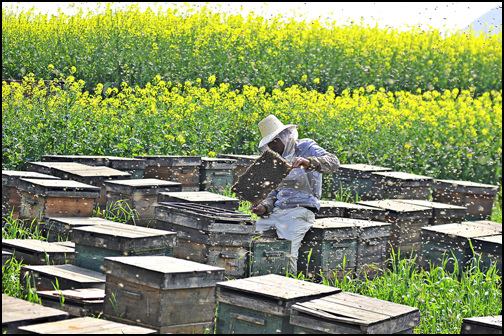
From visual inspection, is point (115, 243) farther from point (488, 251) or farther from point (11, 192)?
point (488, 251)

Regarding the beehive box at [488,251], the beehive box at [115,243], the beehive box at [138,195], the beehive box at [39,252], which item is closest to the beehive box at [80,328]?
the beehive box at [115,243]

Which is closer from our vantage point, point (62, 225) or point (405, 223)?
point (62, 225)

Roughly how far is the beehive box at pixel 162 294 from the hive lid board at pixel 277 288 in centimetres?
16

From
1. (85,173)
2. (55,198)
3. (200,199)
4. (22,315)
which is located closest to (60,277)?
(22,315)

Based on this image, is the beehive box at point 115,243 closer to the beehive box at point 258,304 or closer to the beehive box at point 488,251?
the beehive box at point 258,304

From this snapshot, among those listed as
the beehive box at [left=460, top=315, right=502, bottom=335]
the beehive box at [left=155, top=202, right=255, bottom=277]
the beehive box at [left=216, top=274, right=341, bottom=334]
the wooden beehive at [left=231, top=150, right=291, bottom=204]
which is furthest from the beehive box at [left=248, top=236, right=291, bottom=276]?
the beehive box at [left=460, top=315, right=502, bottom=335]

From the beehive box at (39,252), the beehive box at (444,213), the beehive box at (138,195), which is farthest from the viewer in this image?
the beehive box at (444,213)

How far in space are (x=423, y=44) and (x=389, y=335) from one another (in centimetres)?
1423

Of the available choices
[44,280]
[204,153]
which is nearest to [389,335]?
[44,280]

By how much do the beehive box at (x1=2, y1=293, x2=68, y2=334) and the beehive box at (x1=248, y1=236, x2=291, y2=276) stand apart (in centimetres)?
207

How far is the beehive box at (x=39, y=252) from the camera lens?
5.12 m

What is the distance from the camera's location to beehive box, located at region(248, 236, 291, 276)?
18.5ft

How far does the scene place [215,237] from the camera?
542 centimetres

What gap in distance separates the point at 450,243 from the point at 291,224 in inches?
64.2
